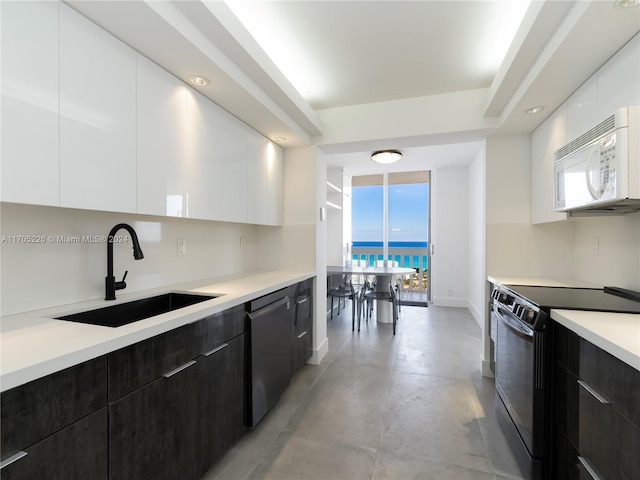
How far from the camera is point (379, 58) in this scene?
7.00ft

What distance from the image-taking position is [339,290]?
179 inches

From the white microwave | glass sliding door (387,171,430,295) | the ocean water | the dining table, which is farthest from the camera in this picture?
the ocean water

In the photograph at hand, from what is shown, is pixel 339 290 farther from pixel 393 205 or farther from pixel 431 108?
pixel 431 108

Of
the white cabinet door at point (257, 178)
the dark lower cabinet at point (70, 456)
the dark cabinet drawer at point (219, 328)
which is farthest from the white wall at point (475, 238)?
the dark lower cabinet at point (70, 456)

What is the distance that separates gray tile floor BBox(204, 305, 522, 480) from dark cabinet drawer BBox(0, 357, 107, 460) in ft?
3.30

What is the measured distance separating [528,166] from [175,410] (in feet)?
10.4

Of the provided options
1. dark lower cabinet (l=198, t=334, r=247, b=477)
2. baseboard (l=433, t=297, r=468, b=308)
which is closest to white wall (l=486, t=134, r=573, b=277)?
dark lower cabinet (l=198, t=334, r=247, b=477)

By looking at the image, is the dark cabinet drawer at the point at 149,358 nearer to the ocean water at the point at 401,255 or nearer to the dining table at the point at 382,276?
the dining table at the point at 382,276

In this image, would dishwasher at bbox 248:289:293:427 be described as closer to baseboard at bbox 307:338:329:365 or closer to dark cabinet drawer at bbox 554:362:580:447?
baseboard at bbox 307:338:329:365

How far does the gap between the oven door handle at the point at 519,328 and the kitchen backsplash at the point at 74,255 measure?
218 centimetres

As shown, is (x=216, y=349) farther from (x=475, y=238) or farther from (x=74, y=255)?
(x=475, y=238)

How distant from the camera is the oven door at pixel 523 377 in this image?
1.44m

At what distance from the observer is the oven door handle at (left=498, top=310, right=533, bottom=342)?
1.51 metres

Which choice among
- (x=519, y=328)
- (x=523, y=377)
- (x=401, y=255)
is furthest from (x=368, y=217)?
(x=523, y=377)
